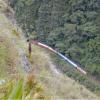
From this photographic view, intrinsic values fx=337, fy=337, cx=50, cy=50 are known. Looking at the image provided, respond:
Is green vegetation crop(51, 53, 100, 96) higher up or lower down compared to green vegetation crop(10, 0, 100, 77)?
lower down

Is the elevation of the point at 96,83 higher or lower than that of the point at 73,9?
lower

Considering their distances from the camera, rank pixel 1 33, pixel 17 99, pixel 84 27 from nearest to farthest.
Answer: pixel 17 99 < pixel 1 33 < pixel 84 27

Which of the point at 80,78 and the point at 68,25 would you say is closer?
the point at 80,78

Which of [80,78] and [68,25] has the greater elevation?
[68,25]

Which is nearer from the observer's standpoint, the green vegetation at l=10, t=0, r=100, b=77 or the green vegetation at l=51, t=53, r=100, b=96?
the green vegetation at l=51, t=53, r=100, b=96

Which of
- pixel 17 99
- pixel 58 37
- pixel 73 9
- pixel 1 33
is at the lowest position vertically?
pixel 58 37

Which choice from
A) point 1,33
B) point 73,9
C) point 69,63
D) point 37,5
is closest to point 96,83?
point 69,63

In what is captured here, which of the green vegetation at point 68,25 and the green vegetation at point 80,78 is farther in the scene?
the green vegetation at point 68,25

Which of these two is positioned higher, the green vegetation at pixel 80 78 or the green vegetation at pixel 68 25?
the green vegetation at pixel 68 25

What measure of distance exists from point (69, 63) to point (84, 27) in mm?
2268

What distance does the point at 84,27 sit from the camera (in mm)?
18219

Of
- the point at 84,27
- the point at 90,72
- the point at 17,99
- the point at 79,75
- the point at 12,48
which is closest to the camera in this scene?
the point at 17,99

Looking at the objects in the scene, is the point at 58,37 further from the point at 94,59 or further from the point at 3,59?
the point at 3,59

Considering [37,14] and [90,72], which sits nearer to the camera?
[90,72]
